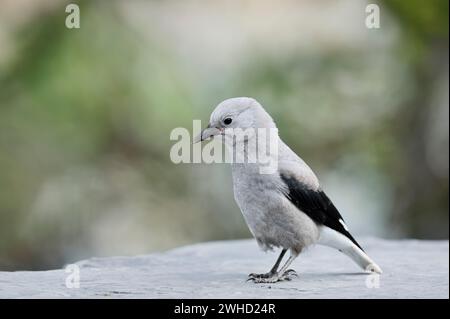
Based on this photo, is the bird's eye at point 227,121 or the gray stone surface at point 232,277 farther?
the bird's eye at point 227,121

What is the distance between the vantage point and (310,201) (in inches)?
163

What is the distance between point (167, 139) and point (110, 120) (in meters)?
0.52

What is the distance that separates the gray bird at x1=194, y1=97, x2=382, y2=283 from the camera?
4.04m

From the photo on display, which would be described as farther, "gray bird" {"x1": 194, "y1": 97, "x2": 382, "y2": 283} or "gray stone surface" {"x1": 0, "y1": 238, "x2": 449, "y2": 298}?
"gray bird" {"x1": 194, "y1": 97, "x2": 382, "y2": 283}

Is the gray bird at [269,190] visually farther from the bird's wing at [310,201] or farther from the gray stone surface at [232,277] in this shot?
the gray stone surface at [232,277]

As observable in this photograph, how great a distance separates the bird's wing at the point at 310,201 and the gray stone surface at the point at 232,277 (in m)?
0.29

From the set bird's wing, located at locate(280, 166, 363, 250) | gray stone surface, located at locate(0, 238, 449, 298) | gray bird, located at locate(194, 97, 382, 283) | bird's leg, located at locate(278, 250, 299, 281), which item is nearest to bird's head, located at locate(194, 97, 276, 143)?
gray bird, located at locate(194, 97, 382, 283)

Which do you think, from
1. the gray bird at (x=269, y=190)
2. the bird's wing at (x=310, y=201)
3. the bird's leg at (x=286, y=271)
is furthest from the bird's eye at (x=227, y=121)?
the bird's leg at (x=286, y=271)

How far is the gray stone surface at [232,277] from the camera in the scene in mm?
3709

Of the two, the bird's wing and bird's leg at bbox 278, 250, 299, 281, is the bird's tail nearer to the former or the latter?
the bird's wing

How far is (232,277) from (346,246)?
2.06ft

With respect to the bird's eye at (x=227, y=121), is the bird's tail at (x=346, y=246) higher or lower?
lower
